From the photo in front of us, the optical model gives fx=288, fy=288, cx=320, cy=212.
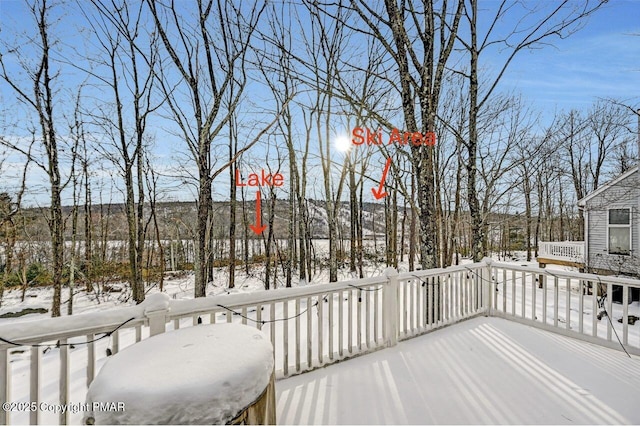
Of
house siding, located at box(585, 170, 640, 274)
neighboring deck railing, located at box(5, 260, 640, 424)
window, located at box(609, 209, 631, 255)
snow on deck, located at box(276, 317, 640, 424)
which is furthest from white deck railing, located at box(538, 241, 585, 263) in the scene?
snow on deck, located at box(276, 317, 640, 424)

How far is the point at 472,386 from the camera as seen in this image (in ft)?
7.34

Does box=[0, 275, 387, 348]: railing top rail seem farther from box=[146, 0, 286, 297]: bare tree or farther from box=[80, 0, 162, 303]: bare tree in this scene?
box=[80, 0, 162, 303]: bare tree

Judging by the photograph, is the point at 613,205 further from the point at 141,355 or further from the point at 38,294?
the point at 38,294

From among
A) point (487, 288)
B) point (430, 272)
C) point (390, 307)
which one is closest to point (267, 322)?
point (390, 307)

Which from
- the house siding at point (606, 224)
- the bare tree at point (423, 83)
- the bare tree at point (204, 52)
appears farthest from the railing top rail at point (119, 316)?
the house siding at point (606, 224)

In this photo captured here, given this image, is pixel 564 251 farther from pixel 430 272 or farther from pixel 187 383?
pixel 187 383

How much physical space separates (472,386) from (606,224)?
11198 mm

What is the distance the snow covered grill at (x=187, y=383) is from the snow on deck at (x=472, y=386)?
2.58ft

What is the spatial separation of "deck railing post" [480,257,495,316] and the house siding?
7284 millimetres

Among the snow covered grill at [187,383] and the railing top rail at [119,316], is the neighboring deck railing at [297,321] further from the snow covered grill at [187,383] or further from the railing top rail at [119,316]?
the snow covered grill at [187,383]

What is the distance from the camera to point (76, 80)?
6.71 metres

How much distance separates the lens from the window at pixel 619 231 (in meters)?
8.94

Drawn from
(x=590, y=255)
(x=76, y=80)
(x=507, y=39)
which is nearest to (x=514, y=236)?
(x=590, y=255)

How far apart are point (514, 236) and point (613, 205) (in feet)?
56.1
